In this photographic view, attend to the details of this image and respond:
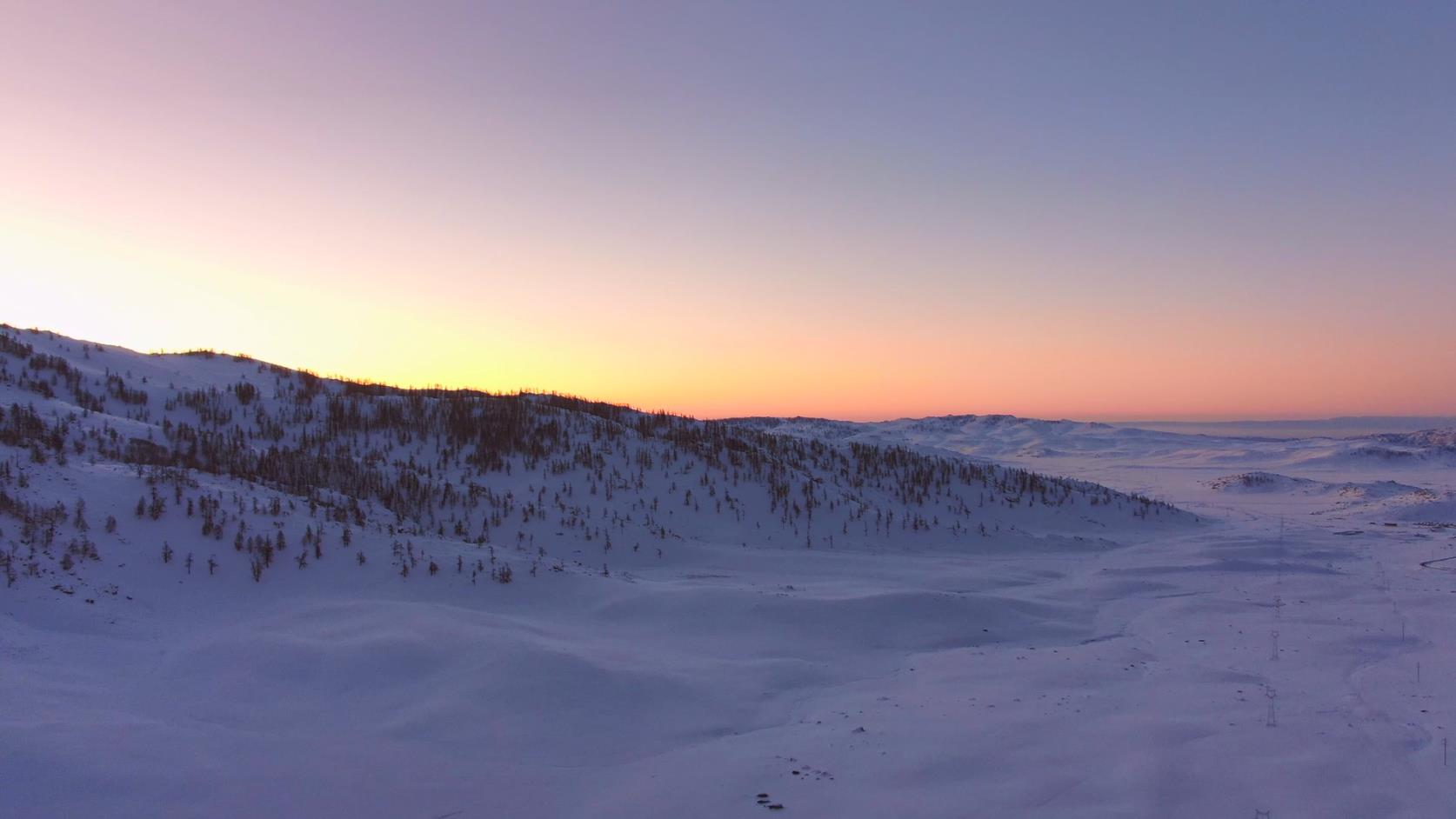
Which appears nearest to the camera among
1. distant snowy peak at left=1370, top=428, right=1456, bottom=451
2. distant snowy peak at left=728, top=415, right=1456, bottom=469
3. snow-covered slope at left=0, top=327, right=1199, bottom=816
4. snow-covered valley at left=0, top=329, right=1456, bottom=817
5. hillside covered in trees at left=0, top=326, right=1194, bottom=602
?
snow-covered valley at left=0, top=329, right=1456, bottom=817

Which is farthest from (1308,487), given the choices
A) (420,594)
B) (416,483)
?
(420,594)

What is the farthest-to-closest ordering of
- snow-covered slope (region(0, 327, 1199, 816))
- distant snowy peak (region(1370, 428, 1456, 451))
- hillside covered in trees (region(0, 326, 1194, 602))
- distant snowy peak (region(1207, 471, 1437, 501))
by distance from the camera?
distant snowy peak (region(1370, 428, 1456, 451)) < distant snowy peak (region(1207, 471, 1437, 501)) < hillside covered in trees (region(0, 326, 1194, 602)) < snow-covered slope (region(0, 327, 1199, 816))

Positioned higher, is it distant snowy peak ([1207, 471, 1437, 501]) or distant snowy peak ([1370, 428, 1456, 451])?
distant snowy peak ([1370, 428, 1456, 451])

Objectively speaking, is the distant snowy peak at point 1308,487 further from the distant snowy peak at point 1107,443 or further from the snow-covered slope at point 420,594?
the distant snowy peak at point 1107,443

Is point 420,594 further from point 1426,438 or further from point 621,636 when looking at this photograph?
point 1426,438

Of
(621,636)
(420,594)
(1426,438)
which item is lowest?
(621,636)

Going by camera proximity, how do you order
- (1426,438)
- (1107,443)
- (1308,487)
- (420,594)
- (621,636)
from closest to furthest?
(621,636) → (420,594) → (1308,487) → (1426,438) → (1107,443)

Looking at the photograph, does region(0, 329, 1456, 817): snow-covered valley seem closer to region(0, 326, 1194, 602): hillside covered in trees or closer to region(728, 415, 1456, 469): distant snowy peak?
region(0, 326, 1194, 602): hillside covered in trees

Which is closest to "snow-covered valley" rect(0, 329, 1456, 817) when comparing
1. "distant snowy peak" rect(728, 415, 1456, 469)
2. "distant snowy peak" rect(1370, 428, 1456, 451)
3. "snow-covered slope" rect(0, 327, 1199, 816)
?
"snow-covered slope" rect(0, 327, 1199, 816)

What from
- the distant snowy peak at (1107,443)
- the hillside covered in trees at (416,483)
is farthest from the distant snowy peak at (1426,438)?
the hillside covered in trees at (416,483)

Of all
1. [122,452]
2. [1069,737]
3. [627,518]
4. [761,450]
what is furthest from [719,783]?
[761,450]
